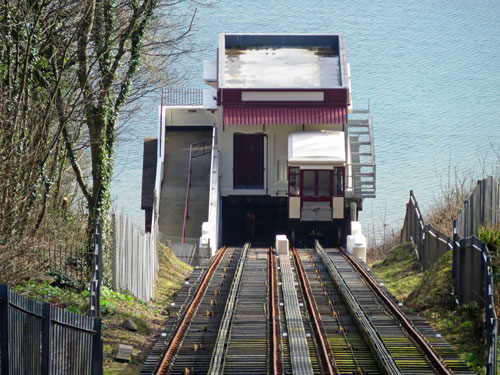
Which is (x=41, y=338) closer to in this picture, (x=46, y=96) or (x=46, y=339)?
(x=46, y=339)

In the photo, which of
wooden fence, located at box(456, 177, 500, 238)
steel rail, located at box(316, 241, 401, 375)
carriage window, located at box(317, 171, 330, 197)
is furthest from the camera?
carriage window, located at box(317, 171, 330, 197)

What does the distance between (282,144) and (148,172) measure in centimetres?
945

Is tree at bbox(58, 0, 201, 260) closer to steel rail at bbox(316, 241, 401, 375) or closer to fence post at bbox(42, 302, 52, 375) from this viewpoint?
steel rail at bbox(316, 241, 401, 375)

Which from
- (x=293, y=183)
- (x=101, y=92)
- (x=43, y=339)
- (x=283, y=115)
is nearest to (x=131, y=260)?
(x=101, y=92)

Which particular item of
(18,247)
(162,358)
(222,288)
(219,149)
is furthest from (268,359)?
(219,149)

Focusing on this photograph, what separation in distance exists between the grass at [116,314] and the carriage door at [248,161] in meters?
17.8

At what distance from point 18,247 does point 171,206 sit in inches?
957

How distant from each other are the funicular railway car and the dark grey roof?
349 centimetres

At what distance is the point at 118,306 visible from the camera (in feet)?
56.0

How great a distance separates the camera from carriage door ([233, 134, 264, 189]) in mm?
37688

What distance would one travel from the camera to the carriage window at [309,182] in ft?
117

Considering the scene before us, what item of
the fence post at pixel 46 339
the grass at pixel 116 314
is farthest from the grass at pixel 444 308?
the fence post at pixel 46 339

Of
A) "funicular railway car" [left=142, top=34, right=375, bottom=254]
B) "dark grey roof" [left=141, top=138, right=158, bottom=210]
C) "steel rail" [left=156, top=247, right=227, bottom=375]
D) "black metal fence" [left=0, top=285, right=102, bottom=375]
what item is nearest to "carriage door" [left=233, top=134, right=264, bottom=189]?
"funicular railway car" [left=142, top=34, right=375, bottom=254]

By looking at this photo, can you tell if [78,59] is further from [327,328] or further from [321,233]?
[321,233]
